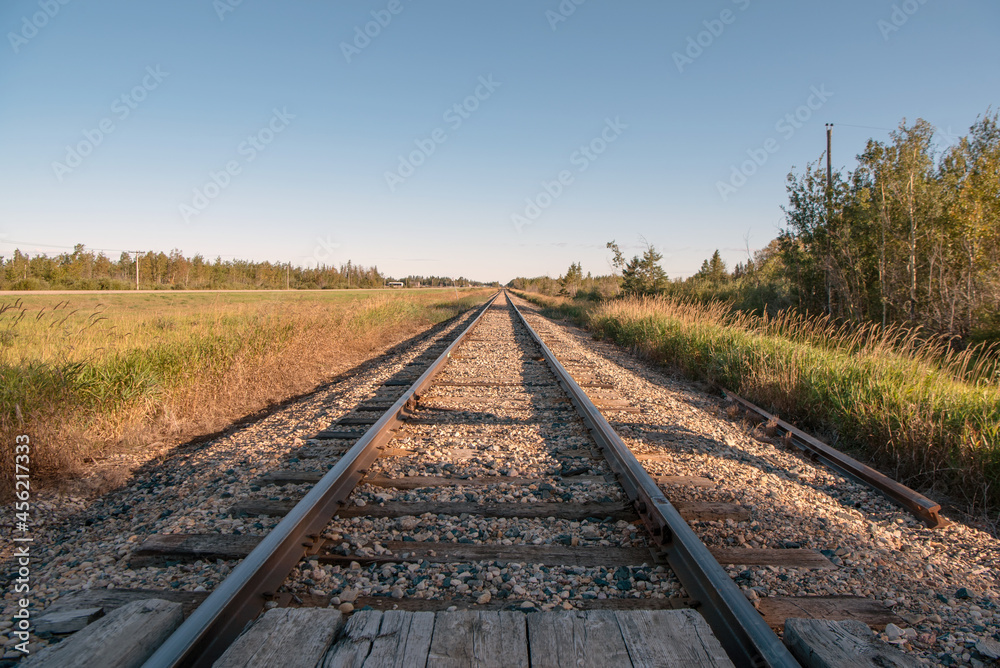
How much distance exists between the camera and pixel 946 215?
10547mm

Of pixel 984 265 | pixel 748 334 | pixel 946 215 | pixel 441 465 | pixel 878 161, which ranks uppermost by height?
pixel 878 161

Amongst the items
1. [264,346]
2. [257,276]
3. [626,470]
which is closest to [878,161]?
[626,470]

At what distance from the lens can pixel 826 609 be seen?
1996 millimetres

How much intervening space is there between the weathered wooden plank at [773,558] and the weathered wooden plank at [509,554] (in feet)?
1.30

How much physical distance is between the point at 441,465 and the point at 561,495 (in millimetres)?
980

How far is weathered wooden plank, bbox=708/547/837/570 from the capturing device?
92.8 inches

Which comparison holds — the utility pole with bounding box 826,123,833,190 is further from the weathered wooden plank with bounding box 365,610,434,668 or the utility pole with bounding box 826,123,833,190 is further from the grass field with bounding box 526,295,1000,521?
the weathered wooden plank with bounding box 365,610,434,668

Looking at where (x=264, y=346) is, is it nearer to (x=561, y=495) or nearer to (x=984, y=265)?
(x=561, y=495)

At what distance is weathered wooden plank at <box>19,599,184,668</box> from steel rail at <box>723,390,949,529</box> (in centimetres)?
396

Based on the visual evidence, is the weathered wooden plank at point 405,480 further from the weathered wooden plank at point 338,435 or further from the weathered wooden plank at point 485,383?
the weathered wooden plank at point 485,383

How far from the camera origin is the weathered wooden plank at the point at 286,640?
158cm

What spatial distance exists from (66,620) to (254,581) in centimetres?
67

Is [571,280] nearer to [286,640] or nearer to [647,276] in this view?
[647,276]

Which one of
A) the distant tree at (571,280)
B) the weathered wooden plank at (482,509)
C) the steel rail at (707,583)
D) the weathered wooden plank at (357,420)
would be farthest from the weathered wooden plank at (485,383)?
the distant tree at (571,280)
